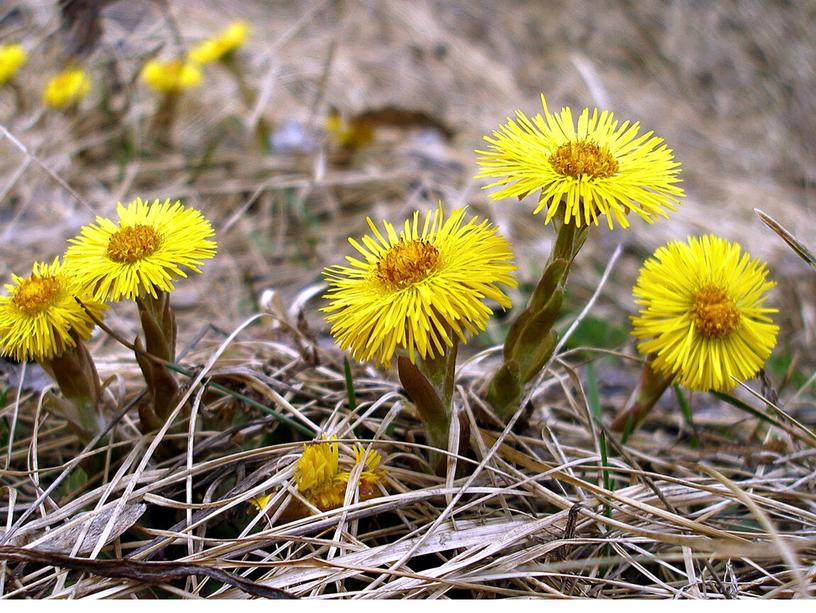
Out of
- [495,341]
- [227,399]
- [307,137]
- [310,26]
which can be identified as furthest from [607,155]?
[310,26]


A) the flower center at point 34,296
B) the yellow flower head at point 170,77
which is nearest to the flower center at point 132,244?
the flower center at point 34,296

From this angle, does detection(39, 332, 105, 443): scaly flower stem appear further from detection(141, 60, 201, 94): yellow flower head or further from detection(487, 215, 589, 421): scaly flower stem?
detection(141, 60, 201, 94): yellow flower head

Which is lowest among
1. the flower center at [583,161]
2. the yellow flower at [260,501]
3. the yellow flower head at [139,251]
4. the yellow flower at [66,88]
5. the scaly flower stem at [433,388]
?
the yellow flower at [260,501]

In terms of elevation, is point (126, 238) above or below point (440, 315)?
above

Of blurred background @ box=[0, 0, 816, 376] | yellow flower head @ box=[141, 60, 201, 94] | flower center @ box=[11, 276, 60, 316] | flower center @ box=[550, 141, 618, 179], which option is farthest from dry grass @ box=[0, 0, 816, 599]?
flower center @ box=[550, 141, 618, 179]

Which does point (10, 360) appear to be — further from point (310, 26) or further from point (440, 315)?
point (310, 26)

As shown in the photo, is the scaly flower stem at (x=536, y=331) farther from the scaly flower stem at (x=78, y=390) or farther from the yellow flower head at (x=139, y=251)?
the scaly flower stem at (x=78, y=390)

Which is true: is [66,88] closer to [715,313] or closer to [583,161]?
[583,161]

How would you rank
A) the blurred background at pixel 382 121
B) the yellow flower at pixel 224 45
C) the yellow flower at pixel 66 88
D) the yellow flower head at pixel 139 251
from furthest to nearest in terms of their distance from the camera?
the yellow flower at pixel 224 45 < the yellow flower at pixel 66 88 < the blurred background at pixel 382 121 < the yellow flower head at pixel 139 251
